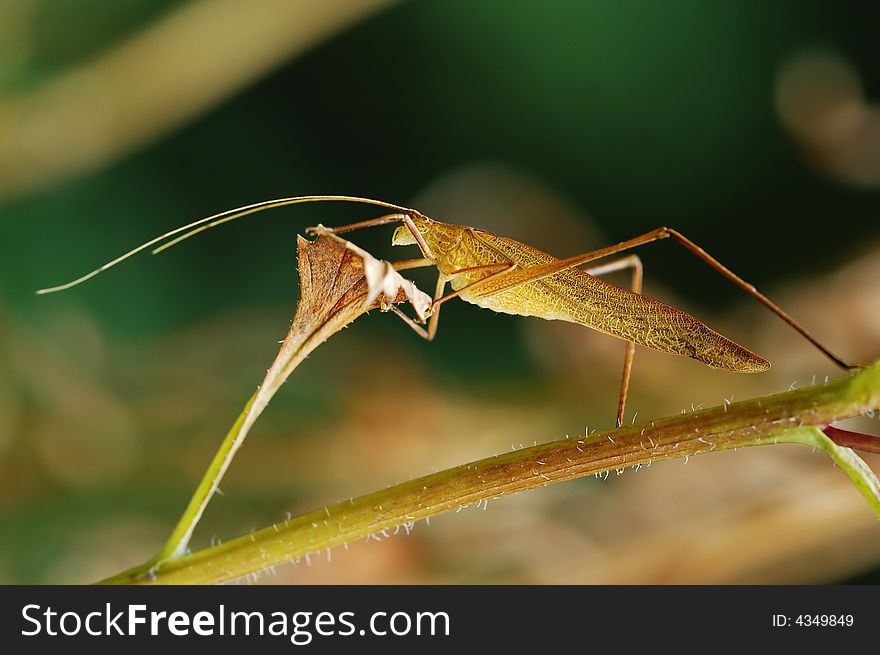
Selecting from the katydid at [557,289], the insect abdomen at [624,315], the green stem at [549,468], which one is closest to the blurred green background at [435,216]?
the katydid at [557,289]

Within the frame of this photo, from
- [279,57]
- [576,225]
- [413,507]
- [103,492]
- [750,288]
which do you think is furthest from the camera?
[576,225]

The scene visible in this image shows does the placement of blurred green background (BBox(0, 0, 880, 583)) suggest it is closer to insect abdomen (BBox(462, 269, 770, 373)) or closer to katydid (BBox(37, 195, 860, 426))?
katydid (BBox(37, 195, 860, 426))

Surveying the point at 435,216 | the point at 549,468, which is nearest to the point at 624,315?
the point at 549,468

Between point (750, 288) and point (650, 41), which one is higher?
point (650, 41)

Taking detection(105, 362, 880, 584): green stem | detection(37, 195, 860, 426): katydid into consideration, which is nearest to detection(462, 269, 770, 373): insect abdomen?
detection(37, 195, 860, 426): katydid

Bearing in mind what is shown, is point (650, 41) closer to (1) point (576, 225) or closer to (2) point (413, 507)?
(1) point (576, 225)

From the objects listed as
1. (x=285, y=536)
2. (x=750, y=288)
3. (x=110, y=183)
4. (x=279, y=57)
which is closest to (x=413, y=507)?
(x=285, y=536)
